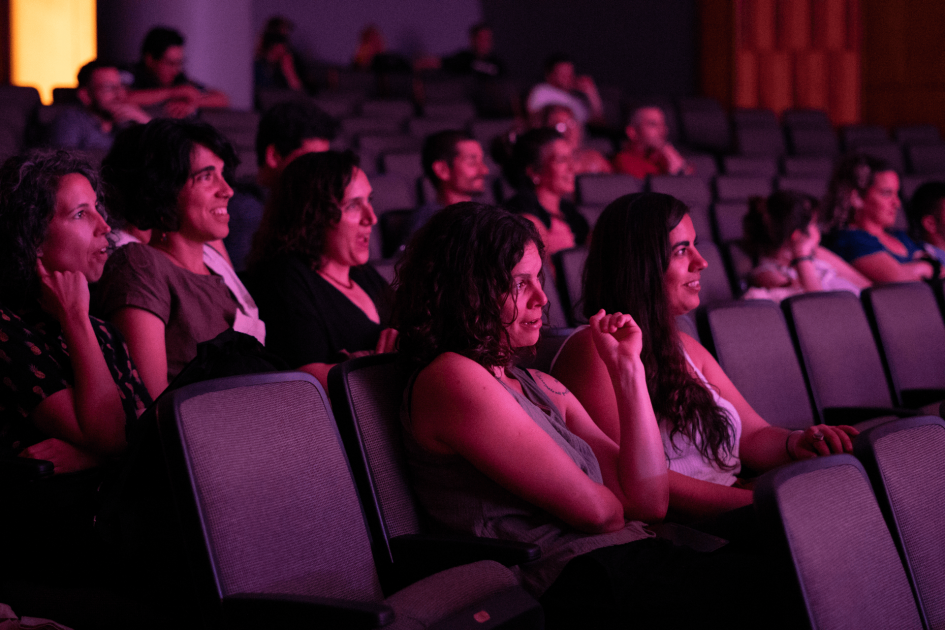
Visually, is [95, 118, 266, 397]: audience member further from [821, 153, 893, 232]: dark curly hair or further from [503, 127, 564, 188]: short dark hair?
[821, 153, 893, 232]: dark curly hair

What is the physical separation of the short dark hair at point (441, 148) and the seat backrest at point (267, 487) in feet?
7.27

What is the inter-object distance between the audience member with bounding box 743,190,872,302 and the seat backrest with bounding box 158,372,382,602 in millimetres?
2221

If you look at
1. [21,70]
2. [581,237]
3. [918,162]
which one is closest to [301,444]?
[581,237]

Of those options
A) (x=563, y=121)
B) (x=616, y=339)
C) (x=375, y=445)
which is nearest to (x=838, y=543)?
(x=616, y=339)

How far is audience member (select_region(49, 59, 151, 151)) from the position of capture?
3.85 meters

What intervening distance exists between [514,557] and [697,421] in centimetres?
65

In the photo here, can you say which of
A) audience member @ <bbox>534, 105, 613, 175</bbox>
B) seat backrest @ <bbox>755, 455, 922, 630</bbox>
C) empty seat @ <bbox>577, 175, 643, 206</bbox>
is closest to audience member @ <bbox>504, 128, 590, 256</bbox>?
empty seat @ <bbox>577, 175, 643, 206</bbox>

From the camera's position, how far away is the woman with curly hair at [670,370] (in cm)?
166

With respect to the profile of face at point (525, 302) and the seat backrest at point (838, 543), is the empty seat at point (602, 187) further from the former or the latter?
the seat backrest at point (838, 543)

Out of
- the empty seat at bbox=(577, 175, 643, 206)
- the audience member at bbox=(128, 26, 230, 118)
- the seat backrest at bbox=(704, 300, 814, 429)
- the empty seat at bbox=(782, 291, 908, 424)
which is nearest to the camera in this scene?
the seat backrest at bbox=(704, 300, 814, 429)

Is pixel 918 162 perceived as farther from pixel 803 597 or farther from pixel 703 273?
pixel 803 597

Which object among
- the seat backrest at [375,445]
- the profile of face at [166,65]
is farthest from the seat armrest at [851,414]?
the profile of face at [166,65]

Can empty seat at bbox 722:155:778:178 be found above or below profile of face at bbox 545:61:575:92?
below

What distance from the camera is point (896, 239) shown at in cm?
390
